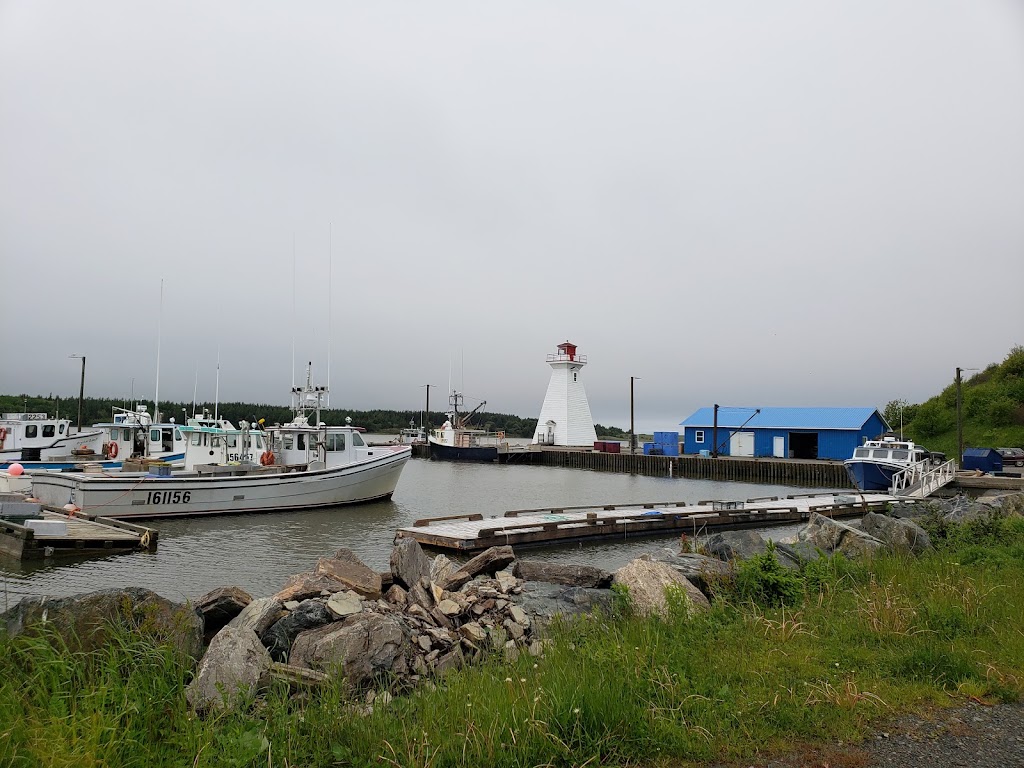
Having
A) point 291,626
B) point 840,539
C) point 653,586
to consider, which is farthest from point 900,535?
point 291,626

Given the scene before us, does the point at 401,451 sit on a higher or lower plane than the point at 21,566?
higher

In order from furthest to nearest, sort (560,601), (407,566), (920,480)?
(920,480) < (407,566) < (560,601)

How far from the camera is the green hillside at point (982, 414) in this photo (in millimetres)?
45000

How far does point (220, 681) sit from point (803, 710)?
14.1 ft

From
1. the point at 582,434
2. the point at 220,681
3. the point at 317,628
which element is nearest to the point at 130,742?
the point at 220,681

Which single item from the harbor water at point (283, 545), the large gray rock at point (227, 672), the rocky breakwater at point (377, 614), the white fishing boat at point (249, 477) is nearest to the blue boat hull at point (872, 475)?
the harbor water at point (283, 545)

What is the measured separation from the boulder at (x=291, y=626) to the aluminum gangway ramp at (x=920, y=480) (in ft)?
85.6

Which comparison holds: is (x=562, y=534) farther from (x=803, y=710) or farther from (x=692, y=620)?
(x=803, y=710)

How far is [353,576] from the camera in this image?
803 cm

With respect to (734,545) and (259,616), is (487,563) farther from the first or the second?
(734,545)

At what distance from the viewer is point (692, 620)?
6207mm

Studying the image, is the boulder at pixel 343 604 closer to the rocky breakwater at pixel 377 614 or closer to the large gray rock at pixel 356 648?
the rocky breakwater at pixel 377 614

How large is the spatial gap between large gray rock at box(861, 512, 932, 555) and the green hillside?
40.1 meters

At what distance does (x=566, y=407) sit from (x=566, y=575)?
56.1 metres
